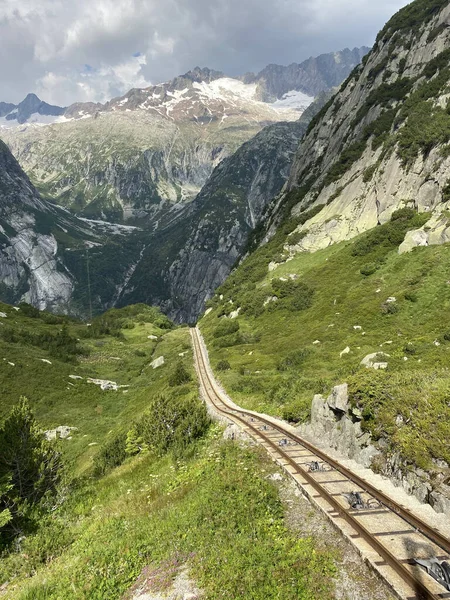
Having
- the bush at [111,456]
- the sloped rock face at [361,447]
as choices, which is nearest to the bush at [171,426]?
the bush at [111,456]

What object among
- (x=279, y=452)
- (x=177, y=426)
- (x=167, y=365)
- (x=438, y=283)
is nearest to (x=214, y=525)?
(x=279, y=452)

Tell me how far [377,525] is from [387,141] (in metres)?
85.7

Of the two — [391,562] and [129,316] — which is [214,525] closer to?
[391,562]

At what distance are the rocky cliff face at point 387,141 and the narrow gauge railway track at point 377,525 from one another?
5130cm

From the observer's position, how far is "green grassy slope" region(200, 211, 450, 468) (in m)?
14.9

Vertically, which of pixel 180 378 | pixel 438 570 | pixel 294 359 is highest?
pixel 438 570

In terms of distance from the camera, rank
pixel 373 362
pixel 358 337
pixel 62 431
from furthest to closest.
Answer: pixel 358 337 < pixel 62 431 < pixel 373 362

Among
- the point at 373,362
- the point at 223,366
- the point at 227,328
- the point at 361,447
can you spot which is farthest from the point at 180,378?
the point at 361,447

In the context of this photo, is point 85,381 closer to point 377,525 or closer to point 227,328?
point 227,328

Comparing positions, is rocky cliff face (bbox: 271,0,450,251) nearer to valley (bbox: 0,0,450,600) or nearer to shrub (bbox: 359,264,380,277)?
valley (bbox: 0,0,450,600)

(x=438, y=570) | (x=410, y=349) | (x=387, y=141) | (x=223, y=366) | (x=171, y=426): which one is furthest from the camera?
(x=387, y=141)

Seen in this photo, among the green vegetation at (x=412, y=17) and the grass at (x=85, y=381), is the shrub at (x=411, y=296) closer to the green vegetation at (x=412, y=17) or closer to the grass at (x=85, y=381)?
the grass at (x=85, y=381)

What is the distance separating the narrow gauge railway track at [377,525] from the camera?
8.23 metres

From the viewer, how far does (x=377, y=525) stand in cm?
1062
